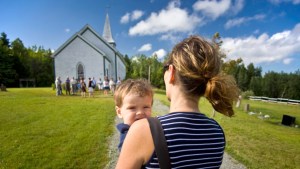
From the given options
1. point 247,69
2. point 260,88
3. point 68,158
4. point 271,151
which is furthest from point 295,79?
point 68,158

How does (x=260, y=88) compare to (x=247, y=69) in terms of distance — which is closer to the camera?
(x=260, y=88)

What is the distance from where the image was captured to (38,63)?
62.4 m

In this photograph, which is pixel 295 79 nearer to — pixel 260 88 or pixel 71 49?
pixel 260 88

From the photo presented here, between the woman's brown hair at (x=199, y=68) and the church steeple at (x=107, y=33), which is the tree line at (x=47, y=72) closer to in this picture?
the church steeple at (x=107, y=33)

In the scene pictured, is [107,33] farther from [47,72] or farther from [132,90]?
[132,90]

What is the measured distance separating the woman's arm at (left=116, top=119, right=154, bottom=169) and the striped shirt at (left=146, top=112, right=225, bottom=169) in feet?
0.15

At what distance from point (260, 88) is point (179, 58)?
79932 millimetres

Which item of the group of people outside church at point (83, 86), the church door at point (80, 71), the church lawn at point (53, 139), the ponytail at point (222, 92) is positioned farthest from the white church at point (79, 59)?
the ponytail at point (222, 92)

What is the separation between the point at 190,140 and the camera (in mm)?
1252

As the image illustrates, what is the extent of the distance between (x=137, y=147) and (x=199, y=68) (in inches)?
22.6

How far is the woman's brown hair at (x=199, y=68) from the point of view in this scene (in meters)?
1.33

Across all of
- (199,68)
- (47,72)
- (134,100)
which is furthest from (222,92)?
(47,72)

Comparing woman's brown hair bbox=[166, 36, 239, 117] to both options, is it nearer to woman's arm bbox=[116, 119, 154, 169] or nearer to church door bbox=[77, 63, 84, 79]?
woman's arm bbox=[116, 119, 154, 169]

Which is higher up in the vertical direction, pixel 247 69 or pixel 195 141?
pixel 247 69
